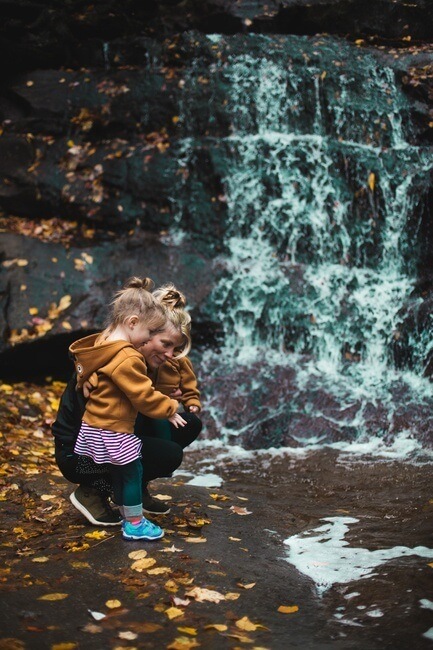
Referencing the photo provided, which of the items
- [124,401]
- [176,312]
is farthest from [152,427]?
[176,312]

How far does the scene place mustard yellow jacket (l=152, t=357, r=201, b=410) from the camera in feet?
14.0

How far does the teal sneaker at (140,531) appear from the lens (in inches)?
150

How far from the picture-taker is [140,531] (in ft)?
12.5

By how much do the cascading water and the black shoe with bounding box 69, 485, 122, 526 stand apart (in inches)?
143

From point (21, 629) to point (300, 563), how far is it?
165 centimetres

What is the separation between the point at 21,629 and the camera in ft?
9.30

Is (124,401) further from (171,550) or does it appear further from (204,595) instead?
(204,595)

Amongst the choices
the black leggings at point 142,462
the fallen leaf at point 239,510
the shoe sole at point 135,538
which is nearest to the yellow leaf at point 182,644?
the shoe sole at point 135,538

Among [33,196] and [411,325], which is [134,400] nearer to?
[411,325]

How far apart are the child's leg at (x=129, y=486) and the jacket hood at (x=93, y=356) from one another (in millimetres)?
548

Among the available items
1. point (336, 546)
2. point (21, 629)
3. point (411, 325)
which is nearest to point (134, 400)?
point (21, 629)

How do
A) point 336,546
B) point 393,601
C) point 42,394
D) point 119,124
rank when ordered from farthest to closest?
point 119,124 → point 42,394 → point 336,546 → point 393,601

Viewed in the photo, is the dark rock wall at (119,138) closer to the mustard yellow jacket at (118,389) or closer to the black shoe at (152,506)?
the black shoe at (152,506)

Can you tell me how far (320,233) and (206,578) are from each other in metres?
7.19
